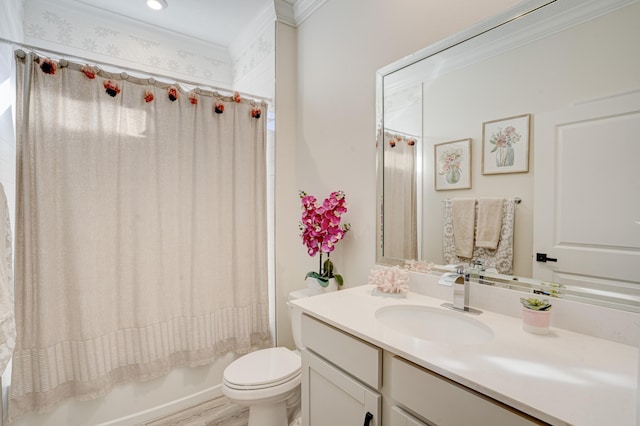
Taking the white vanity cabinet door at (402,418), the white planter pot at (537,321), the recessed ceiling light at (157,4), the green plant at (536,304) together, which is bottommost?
the white vanity cabinet door at (402,418)

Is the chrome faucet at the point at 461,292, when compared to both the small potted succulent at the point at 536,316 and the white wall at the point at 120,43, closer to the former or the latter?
the small potted succulent at the point at 536,316

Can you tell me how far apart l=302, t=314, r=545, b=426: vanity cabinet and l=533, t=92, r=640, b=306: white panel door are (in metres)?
0.57

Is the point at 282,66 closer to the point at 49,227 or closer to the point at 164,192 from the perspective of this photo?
the point at 164,192

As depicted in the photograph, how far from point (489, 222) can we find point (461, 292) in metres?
0.30

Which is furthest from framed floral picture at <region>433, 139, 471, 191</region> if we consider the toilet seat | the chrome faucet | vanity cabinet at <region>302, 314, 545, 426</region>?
the toilet seat

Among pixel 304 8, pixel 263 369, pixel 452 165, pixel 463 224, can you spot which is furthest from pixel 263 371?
pixel 304 8

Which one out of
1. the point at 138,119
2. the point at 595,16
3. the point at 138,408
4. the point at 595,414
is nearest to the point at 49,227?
the point at 138,119

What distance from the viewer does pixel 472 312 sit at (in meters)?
1.15

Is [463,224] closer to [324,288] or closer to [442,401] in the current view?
[442,401]

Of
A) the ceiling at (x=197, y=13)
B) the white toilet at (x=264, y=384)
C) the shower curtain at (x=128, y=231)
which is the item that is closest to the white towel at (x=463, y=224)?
the white toilet at (x=264, y=384)

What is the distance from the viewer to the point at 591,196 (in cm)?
93

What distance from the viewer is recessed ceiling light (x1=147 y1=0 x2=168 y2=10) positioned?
2.09 meters

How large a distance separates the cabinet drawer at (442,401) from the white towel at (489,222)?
62 cm

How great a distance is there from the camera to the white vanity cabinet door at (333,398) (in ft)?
3.17
